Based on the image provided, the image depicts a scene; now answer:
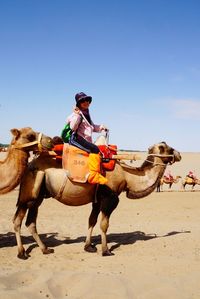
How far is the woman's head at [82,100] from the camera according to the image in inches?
304

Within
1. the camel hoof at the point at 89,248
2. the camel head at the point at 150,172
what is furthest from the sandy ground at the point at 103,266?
the camel head at the point at 150,172

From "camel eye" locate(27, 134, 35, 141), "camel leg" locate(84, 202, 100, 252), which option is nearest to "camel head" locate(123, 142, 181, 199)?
"camel leg" locate(84, 202, 100, 252)

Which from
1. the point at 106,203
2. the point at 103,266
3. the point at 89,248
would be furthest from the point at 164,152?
the point at 103,266

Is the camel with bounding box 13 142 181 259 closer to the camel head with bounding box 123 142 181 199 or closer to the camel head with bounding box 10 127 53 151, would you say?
the camel head with bounding box 123 142 181 199

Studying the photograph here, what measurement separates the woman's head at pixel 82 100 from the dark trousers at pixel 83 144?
563mm

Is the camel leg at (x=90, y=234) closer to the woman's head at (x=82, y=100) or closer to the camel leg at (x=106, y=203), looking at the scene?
the camel leg at (x=106, y=203)

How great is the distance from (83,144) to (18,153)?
1.20 meters

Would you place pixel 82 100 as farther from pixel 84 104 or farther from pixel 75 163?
pixel 75 163

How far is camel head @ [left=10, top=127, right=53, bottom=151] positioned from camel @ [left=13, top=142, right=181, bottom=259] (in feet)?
1.74

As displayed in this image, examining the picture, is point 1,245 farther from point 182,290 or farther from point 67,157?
point 182,290

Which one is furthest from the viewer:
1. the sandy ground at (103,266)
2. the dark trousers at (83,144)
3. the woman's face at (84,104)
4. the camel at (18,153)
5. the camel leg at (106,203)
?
the camel leg at (106,203)

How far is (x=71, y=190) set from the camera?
306 inches

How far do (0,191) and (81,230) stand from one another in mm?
4076

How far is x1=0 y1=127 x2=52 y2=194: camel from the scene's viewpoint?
24.7ft
